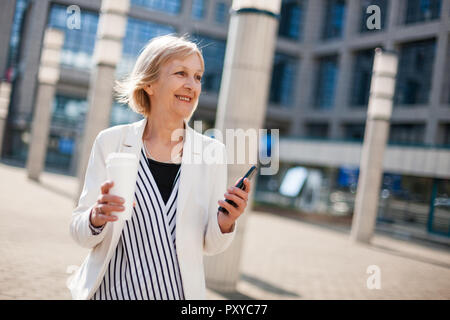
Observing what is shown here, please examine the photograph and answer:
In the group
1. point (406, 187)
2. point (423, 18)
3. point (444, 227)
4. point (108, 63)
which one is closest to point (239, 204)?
point (108, 63)

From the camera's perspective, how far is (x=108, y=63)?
38.1 ft

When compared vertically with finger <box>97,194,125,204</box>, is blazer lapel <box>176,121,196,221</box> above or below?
above

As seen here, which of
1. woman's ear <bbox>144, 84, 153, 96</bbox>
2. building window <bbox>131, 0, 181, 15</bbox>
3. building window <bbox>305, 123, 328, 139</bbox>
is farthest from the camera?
building window <bbox>305, 123, 328, 139</bbox>

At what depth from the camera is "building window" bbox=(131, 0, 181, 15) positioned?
3043cm

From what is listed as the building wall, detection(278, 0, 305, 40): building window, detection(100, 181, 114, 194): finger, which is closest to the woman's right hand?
detection(100, 181, 114, 194): finger

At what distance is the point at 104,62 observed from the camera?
38.0 feet

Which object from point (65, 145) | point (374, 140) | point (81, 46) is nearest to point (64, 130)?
point (65, 145)

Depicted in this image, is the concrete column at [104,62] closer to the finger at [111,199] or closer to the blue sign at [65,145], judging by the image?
the finger at [111,199]

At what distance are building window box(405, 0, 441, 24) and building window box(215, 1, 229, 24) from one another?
12228 mm

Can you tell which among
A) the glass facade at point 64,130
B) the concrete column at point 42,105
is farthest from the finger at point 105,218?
the glass facade at point 64,130

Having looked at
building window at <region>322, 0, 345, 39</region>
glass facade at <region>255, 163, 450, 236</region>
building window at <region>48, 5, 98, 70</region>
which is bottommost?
glass facade at <region>255, 163, 450, 236</region>

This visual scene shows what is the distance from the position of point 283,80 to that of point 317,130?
15.8 ft

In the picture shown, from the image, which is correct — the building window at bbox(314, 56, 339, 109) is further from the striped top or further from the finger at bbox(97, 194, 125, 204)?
the finger at bbox(97, 194, 125, 204)

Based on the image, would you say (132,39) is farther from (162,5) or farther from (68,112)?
(68,112)
